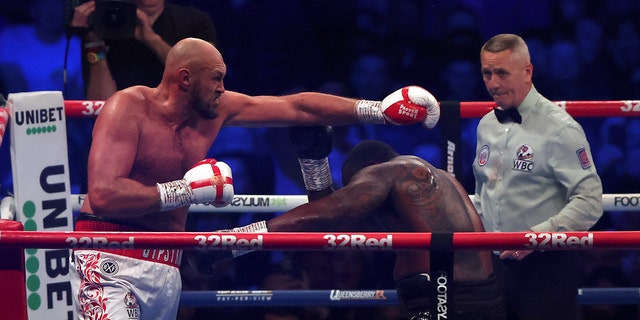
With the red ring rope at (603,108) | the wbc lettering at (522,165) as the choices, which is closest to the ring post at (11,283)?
the wbc lettering at (522,165)

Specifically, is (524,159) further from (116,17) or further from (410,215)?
(116,17)

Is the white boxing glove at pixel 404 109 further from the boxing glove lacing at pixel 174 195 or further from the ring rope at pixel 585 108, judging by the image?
the boxing glove lacing at pixel 174 195

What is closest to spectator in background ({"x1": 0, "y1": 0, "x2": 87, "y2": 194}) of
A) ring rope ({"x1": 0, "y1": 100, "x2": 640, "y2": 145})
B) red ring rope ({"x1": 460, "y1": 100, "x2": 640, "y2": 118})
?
ring rope ({"x1": 0, "y1": 100, "x2": 640, "y2": 145})

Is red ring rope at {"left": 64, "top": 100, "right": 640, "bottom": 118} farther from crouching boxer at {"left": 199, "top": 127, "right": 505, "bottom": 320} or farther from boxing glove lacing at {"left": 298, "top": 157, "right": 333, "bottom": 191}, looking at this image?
boxing glove lacing at {"left": 298, "top": 157, "right": 333, "bottom": 191}

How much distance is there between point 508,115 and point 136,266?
156cm

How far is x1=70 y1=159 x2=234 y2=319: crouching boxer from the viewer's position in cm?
310

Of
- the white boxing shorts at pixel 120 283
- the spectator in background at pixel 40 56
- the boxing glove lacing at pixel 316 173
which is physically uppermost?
the spectator in background at pixel 40 56

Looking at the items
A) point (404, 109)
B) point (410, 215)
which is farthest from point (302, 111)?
point (410, 215)

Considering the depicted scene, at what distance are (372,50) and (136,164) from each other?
2.44 metres

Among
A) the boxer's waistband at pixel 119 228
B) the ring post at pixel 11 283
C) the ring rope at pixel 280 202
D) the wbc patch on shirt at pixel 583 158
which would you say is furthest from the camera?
the ring rope at pixel 280 202

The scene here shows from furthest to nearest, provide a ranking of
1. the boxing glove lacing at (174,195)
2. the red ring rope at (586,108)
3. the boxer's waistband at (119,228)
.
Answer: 1. the red ring rope at (586,108)
2. the boxer's waistband at (119,228)
3. the boxing glove lacing at (174,195)

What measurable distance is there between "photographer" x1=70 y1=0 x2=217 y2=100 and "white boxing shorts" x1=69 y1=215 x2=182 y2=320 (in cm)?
119

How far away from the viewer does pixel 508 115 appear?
12.7ft

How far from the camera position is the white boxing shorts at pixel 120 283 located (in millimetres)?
3117
